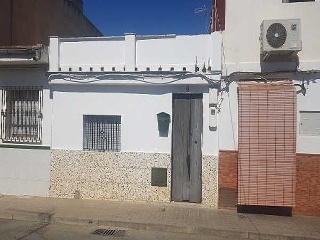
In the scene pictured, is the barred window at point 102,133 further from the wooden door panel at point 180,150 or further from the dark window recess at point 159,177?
the wooden door panel at point 180,150

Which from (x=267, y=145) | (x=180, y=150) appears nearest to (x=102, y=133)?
(x=180, y=150)

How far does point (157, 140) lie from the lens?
874 centimetres

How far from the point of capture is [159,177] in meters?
8.73

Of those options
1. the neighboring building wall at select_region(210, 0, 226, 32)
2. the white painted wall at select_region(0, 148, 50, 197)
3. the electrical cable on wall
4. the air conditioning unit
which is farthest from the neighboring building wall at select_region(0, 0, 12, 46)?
the air conditioning unit

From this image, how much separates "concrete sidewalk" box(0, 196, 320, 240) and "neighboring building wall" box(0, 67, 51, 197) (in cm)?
55

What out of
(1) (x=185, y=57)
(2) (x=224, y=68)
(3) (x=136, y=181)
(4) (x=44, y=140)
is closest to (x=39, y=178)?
(4) (x=44, y=140)

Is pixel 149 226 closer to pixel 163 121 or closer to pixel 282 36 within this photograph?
pixel 163 121

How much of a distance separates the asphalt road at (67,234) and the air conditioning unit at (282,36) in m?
4.46

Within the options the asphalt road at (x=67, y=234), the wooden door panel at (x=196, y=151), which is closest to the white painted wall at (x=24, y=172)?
the asphalt road at (x=67, y=234)

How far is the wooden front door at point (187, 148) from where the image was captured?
→ 341 inches

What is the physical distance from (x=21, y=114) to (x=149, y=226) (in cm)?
520

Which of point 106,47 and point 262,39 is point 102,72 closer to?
point 106,47

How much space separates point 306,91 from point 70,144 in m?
6.33

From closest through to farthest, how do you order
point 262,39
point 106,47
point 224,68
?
point 262,39
point 224,68
point 106,47
